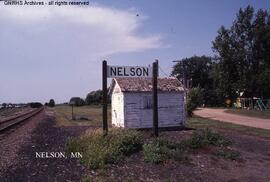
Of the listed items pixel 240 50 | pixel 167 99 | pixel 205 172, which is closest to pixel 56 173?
pixel 205 172

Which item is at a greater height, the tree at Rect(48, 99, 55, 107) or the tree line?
the tree line

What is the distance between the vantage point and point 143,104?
27.9 m

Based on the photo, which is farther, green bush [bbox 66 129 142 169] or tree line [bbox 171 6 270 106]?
tree line [bbox 171 6 270 106]

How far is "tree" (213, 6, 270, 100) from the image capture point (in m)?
72.3

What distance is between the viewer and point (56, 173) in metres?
10.6

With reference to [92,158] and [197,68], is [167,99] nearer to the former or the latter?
[92,158]

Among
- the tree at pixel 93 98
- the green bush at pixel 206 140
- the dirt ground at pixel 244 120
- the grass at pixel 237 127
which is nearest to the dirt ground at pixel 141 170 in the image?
the green bush at pixel 206 140

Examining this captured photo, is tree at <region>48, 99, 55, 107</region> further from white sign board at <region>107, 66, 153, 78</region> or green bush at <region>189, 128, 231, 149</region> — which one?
green bush at <region>189, 128, 231, 149</region>

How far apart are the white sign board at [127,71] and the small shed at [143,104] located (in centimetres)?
980

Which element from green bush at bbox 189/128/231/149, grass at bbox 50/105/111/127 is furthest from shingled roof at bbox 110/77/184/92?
green bush at bbox 189/128/231/149

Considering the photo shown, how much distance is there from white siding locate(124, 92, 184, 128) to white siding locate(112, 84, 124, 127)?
1.54ft

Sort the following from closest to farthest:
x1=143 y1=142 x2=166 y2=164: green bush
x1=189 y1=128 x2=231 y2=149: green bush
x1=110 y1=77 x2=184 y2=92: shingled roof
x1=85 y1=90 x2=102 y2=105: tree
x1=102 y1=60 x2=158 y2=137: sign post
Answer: x1=143 y1=142 x2=166 y2=164: green bush, x1=189 y1=128 x2=231 y2=149: green bush, x1=102 y1=60 x2=158 y2=137: sign post, x1=110 y1=77 x2=184 y2=92: shingled roof, x1=85 y1=90 x2=102 y2=105: tree

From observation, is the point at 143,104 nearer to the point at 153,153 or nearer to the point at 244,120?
the point at 244,120

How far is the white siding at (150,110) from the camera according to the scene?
27.5 metres
